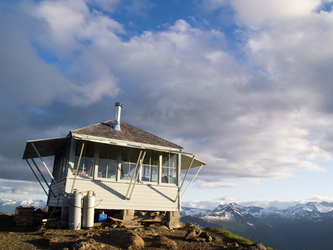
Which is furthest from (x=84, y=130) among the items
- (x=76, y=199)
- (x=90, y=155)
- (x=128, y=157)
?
(x=76, y=199)

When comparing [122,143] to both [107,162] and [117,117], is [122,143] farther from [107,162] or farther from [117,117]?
[117,117]

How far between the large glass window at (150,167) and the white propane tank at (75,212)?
165 inches

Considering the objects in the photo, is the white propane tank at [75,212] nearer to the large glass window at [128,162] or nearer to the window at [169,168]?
the large glass window at [128,162]

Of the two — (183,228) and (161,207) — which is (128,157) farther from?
(183,228)

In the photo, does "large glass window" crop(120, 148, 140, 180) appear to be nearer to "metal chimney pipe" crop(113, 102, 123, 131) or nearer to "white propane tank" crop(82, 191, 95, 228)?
"metal chimney pipe" crop(113, 102, 123, 131)

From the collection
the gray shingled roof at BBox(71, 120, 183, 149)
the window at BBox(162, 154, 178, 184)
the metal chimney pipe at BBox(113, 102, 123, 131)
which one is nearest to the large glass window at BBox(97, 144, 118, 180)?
the gray shingled roof at BBox(71, 120, 183, 149)

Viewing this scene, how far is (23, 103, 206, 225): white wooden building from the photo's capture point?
48.7ft

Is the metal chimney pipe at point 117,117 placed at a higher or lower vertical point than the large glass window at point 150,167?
higher

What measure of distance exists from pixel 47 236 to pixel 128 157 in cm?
646

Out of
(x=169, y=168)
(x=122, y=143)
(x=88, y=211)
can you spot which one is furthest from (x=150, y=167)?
(x=88, y=211)

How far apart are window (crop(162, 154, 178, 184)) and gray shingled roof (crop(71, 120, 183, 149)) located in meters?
0.77

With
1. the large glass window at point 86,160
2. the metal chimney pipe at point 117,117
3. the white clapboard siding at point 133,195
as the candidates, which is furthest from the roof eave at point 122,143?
the white clapboard siding at point 133,195

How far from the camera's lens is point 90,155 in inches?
613

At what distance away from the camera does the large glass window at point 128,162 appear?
15946 mm
